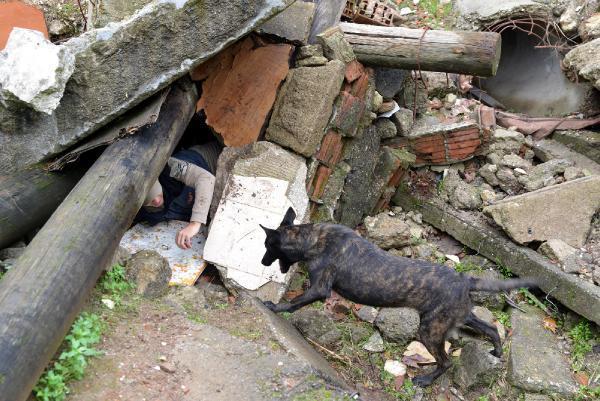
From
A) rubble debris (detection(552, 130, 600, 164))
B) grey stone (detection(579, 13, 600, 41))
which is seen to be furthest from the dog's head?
grey stone (detection(579, 13, 600, 41))

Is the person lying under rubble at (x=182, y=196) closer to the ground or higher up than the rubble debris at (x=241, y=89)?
closer to the ground

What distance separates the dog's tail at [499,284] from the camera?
13.8 feet

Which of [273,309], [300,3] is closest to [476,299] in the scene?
[273,309]

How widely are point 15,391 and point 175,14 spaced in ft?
9.19

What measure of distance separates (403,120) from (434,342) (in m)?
3.07

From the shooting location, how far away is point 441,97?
8.36 meters

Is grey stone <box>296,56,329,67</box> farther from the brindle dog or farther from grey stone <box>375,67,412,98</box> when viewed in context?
the brindle dog

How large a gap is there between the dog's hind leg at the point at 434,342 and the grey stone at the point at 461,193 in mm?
2402

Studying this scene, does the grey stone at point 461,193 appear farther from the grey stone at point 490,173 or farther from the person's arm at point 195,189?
the person's arm at point 195,189

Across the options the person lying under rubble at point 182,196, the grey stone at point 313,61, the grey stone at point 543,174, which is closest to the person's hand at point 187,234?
the person lying under rubble at point 182,196

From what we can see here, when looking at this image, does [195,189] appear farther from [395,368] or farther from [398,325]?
[395,368]

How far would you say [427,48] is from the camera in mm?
5590

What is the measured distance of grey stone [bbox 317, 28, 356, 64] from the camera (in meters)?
5.76

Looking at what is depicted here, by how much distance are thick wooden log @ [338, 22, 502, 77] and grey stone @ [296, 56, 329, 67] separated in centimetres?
43
